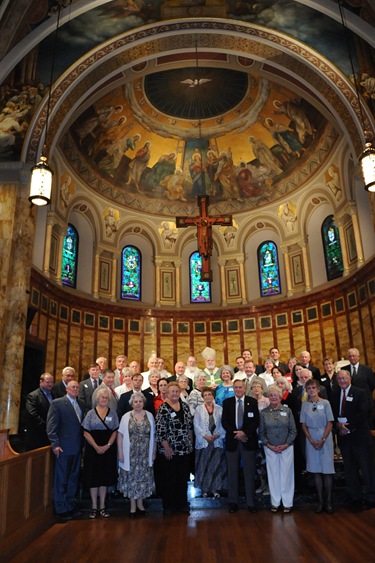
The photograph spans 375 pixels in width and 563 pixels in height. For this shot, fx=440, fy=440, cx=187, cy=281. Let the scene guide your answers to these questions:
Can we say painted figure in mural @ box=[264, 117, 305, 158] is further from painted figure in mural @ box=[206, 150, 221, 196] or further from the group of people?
the group of people

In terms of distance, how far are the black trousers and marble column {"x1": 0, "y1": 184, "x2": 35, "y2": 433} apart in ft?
12.5

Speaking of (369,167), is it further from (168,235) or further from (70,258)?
(168,235)

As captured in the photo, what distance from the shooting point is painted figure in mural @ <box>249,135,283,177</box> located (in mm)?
17406

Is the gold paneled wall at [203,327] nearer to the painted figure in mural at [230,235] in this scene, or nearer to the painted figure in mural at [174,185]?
the painted figure in mural at [230,235]

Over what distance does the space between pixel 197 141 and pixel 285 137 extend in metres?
3.53

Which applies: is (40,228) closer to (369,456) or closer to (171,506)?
(171,506)

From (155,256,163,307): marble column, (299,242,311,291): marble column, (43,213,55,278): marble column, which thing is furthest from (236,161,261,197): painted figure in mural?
(43,213,55,278): marble column

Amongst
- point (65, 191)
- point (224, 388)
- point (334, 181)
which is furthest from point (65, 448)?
point (334, 181)

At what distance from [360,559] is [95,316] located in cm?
1312

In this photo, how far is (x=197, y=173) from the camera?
18.6 meters

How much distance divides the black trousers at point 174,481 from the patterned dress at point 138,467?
0.19 m

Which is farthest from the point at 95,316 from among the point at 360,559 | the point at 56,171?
the point at 360,559

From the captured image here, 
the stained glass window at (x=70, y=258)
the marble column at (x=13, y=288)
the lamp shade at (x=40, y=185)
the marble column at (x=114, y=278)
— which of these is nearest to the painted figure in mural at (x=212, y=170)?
the marble column at (x=114, y=278)

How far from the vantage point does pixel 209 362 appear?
9414 millimetres
